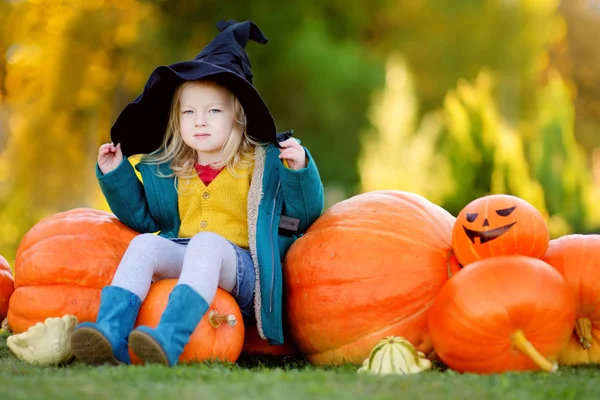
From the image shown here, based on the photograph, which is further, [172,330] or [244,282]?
[244,282]

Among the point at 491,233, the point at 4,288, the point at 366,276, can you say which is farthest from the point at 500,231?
the point at 4,288

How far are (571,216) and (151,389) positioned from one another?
859 centimetres

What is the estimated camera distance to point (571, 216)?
9.55m

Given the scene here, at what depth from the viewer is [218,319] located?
276cm

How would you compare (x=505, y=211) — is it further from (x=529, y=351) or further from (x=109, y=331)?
(x=109, y=331)

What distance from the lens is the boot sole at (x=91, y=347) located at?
2.43m

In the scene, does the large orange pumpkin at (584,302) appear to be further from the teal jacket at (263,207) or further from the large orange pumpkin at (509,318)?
the teal jacket at (263,207)

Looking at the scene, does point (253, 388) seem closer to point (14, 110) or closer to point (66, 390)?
point (66, 390)

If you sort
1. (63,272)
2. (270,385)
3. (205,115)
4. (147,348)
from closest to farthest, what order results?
(270,385) < (147,348) < (63,272) < (205,115)

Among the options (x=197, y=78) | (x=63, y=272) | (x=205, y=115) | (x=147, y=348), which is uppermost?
(x=197, y=78)

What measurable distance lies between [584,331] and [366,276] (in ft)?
2.81

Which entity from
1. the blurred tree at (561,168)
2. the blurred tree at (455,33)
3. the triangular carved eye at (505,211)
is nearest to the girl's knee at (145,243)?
the triangular carved eye at (505,211)

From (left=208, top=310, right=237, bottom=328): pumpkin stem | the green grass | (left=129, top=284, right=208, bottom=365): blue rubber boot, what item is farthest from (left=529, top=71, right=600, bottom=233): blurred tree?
(left=129, top=284, right=208, bottom=365): blue rubber boot

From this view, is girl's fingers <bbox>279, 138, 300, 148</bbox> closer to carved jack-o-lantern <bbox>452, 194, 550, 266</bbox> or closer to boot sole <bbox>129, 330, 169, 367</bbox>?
carved jack-o-lantern <bbox>452, 194, 550, 266</bbox>
